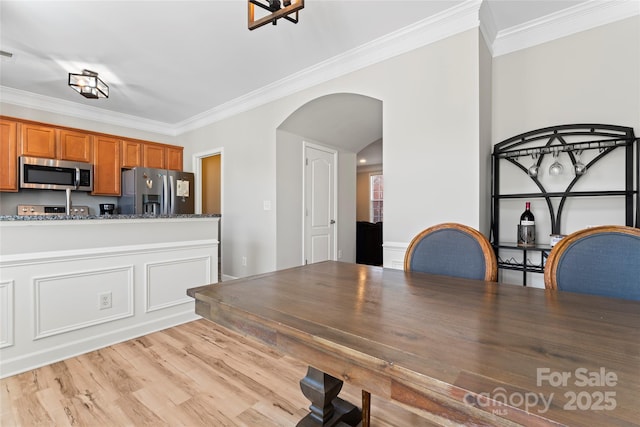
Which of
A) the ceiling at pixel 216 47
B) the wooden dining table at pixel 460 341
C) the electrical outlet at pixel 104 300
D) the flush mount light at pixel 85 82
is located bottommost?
the electrical outlet at pixel 104 300

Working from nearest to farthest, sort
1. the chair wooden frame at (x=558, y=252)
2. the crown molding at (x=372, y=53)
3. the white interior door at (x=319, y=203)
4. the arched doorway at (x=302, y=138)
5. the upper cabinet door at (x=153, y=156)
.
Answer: the chair wooden frame at (x=558, y=252)
the crown molding at (x=372, y=53)
the arched doorway at (x=302, y=138)
the white interior door at (x=319, y=203)
the upper cabinet door at (x=153, y=156)

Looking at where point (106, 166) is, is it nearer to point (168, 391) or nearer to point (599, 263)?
point (168, 391)

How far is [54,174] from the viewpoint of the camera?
147 inches

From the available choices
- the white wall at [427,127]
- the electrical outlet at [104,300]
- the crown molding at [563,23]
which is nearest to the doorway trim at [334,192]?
the white wall at [427,127]

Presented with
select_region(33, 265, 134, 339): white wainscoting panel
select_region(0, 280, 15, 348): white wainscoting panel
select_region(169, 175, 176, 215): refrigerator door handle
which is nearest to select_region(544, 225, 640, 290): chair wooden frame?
select_region(33, 265, 134, 339): white wainscoting panel

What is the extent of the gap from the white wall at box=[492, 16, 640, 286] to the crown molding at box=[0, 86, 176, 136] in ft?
16.0

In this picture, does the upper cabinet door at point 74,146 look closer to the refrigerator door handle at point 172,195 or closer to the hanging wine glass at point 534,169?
the refrigerator door handle at point 172,195

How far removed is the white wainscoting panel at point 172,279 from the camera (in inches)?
98.9

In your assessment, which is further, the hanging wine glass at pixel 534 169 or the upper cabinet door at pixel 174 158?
the upper cabinet door at pixel 174 158

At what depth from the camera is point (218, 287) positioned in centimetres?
113

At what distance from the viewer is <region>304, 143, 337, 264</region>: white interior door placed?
403cm

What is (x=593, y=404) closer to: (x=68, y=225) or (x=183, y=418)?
(x=183, y=418)

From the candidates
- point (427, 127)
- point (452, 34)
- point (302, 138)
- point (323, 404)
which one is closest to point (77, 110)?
point (302, 138)

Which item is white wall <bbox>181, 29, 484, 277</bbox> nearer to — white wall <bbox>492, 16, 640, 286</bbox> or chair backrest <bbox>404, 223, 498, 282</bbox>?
white wall <bbox>492, 16, 640, 286</bbox>
